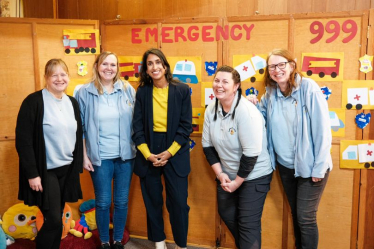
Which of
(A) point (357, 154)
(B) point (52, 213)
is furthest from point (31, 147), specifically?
(A) point (357, 154)

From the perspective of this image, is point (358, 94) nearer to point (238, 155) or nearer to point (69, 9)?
point (238, 155)

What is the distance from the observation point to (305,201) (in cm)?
219

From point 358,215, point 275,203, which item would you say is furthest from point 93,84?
point 358,215

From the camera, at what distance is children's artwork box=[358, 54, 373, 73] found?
2.38 metres

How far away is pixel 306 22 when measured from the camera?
2.47 m

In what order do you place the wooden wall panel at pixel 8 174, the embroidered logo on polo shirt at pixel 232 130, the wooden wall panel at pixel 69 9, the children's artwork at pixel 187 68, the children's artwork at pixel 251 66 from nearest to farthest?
the embroidered logo on polo shirt at pixel 232 130
the children's artwork at pixel 251 66
the children's artwork at pixel 187 68
the wooden wall panel at pixel 8 174
the wooden wall panel at pixel 69 9

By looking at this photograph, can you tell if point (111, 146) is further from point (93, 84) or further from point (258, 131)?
point (258, 131)

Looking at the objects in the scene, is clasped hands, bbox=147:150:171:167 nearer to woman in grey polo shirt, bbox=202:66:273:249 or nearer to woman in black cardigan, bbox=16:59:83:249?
woman in grey polo shirt, bbox=202:66:273:249

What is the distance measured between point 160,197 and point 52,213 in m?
0.77

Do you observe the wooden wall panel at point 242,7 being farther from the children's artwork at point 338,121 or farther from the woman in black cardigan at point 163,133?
the children's artwork at point 338,121

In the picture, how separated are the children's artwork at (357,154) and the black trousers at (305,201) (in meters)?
0.41

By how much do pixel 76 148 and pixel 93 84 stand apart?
486 millimetres

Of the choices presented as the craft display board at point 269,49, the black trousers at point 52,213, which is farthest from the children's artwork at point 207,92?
the black trousers at point 52,213

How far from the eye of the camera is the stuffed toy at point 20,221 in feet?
9.05
